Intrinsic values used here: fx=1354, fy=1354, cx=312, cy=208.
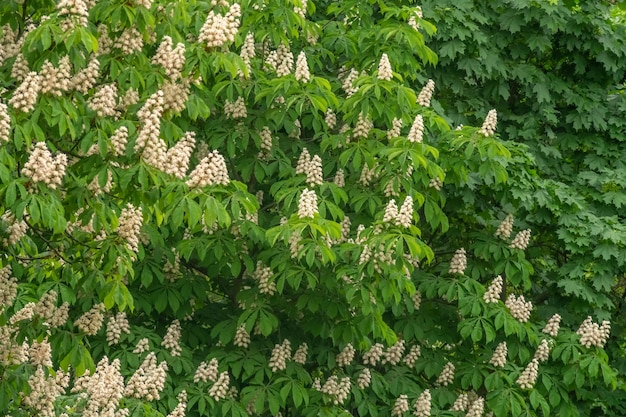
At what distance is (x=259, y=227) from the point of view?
34.1ft

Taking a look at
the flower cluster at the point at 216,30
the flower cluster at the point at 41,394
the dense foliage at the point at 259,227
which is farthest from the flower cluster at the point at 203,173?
the flower cluster at the point at 41,394

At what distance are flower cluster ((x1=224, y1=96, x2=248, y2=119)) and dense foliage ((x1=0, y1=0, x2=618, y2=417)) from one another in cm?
1

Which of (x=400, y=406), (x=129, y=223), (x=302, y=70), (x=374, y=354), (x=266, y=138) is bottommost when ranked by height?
(x=400, y=406)

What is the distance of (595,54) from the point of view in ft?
43.0

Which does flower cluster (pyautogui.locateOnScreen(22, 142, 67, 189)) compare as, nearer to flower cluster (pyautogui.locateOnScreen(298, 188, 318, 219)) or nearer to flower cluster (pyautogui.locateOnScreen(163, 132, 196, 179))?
flower cluster (pyautogui.locateOnScreen(163, 132, 196, 179))

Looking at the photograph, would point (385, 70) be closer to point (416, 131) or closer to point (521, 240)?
point (416, 131)

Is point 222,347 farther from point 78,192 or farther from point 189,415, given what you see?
point 78,192

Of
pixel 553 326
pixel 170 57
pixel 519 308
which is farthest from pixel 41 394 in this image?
pixel 553 326

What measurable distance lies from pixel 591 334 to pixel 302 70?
352 cm

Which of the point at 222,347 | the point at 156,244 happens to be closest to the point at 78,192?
the point at 156,244

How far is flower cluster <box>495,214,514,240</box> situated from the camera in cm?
1185

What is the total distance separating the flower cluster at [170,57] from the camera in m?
8.23

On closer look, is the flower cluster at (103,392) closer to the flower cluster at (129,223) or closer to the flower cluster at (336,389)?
the flower cluster at (129,223)

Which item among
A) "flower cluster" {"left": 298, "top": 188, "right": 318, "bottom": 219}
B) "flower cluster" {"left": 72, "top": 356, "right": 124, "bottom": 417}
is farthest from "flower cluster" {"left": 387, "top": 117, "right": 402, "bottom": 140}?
"flower cluster" {"left": 72, "top": 356, "right": 124, "bottom": 417}
